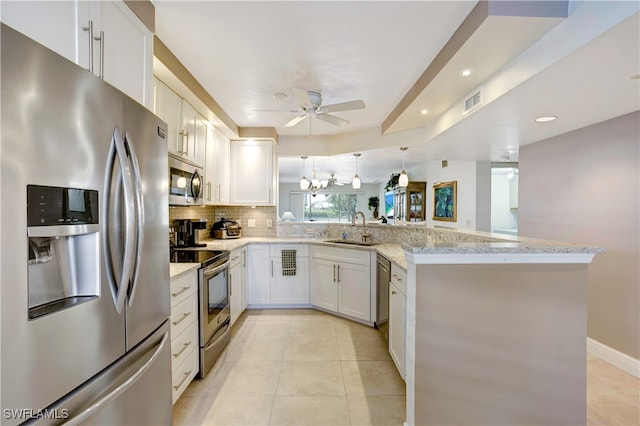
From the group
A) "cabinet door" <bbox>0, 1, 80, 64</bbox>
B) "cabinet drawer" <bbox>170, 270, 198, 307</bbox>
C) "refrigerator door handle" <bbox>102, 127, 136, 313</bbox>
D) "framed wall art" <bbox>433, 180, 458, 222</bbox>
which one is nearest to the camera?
"cabinet door" <bbox>0, 1, 80, 64</bbox>

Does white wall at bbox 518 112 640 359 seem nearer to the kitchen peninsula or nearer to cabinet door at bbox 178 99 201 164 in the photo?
the kitchen peninsula

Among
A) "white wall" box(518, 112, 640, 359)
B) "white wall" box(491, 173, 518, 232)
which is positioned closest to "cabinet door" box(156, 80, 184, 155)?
"white wall" box(518, 112, 640, 359)

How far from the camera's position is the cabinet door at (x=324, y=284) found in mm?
3566

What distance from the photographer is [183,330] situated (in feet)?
6.44

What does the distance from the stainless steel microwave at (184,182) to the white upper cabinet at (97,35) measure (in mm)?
839

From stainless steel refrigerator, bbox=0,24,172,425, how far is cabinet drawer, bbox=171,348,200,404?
523mm

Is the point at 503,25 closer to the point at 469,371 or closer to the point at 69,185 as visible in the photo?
the point at 469,371

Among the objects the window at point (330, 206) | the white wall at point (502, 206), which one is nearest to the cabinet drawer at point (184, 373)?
the white wall at point (502, 206)

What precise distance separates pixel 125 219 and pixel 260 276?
285cm

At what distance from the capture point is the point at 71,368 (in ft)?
2.90

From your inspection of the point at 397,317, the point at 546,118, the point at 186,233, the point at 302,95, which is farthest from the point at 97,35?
the point at 546,118

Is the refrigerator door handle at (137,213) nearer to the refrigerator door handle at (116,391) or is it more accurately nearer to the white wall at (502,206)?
the refrigerator door handle at (116,391)

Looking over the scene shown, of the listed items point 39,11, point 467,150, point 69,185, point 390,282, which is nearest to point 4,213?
point 69,185

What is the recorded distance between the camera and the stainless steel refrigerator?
2.39ft
